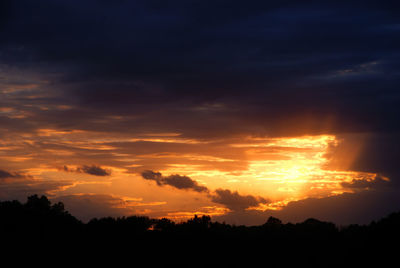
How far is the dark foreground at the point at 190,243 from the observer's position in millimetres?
71812

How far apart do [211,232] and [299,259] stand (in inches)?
598

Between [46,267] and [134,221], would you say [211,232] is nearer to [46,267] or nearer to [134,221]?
[134,221]

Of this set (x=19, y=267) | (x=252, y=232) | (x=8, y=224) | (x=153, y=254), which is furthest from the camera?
(x=252, y=232)

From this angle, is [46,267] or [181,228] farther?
[181,228]

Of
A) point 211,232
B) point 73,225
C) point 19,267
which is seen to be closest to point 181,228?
point 211,232

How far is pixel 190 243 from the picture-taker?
77875mm

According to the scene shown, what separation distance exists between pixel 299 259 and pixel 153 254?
64.4ft

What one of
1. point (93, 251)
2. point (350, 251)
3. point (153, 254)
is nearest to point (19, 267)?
point (93, 251)

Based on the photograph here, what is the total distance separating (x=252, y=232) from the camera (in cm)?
8694

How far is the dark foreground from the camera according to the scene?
71.8m

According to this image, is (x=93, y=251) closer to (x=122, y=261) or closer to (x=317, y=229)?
(x=122, y=261)

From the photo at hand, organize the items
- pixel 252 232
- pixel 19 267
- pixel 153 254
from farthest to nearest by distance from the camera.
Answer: pixel 252 232, pixel 153 254, pixel 19 267

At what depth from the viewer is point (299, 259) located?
7275cm

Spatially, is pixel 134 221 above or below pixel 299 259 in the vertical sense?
above
